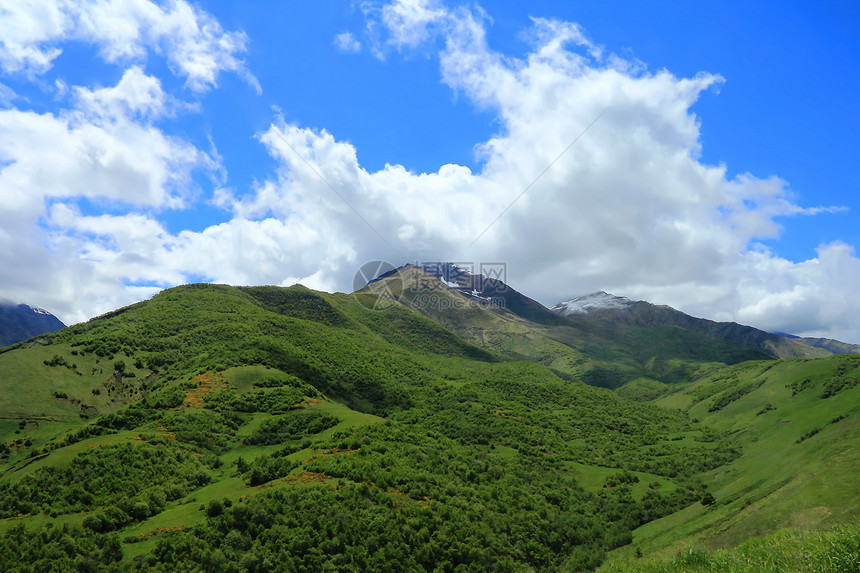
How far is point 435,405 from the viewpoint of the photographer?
116 metres

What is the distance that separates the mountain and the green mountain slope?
28 cm

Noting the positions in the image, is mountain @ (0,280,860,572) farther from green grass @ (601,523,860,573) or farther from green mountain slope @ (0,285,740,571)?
green grass @ (601,523,860,573)

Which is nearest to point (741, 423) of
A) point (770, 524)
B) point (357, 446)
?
point (770, 524)

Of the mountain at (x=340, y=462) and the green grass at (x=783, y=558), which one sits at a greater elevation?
the green grass at (x=783, y=558)

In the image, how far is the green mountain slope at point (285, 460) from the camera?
3575 cm

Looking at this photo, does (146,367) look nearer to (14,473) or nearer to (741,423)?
(14,473)

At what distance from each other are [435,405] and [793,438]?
80540 millimetres

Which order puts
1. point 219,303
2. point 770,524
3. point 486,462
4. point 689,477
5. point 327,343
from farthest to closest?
1. point 219,303
2. point 327,343
3. point 689,477
4. point 486,462
5. point 770,524

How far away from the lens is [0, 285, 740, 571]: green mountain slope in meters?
35.8

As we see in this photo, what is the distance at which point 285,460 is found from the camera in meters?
51.0

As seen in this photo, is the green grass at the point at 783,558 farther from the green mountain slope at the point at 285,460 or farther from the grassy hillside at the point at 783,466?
the green mountain slope at the point at 285,460

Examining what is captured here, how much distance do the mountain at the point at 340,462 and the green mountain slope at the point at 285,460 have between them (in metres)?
0.28

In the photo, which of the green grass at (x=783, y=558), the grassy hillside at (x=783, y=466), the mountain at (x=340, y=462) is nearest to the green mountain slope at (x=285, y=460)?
the mountain at (x=340, y=462)

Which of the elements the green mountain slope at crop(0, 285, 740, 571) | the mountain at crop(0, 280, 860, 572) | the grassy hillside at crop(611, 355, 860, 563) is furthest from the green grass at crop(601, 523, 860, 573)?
the green mountain slope at crop(0, 285, 740, 571)
